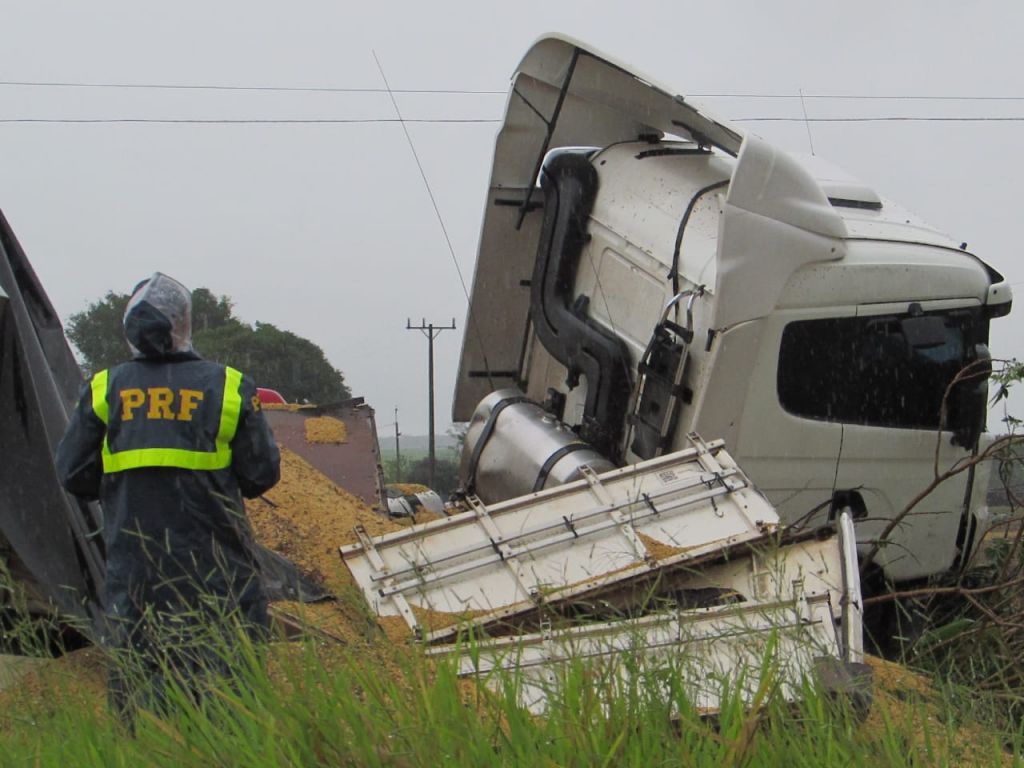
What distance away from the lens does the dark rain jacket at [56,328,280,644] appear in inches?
158

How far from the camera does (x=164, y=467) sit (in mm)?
4023

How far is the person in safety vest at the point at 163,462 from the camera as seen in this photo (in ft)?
13.2

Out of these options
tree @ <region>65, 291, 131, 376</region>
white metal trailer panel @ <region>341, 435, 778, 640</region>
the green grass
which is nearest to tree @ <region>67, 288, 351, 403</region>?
tree @ <region>65, 291, 131, 376</region>

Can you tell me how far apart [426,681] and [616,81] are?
4.91 m

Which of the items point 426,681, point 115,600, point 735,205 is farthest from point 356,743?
point 735,205

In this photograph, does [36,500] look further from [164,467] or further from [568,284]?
[568,284]

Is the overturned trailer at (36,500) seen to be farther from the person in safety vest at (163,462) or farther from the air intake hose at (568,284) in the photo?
the air intake hose at (568,284)

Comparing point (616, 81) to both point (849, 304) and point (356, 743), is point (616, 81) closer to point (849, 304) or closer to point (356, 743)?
point (849, 304)

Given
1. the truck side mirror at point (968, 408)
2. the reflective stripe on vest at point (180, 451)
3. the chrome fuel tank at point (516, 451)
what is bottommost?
the chrome fuel tank at point (516, 451)

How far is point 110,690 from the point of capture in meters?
3.61

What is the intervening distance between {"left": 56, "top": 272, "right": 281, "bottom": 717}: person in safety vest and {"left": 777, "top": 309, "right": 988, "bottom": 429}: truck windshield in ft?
9.94

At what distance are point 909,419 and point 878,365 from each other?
1.16 feet

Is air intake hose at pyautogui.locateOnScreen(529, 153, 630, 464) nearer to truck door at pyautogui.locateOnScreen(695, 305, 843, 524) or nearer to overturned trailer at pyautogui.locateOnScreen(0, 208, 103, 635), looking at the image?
truck door at pyautogui.locateOnScreen(695, 305, 843, 524)

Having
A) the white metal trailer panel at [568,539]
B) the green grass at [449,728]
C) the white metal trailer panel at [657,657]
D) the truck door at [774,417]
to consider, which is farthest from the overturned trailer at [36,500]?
the truck door at [774,417]
